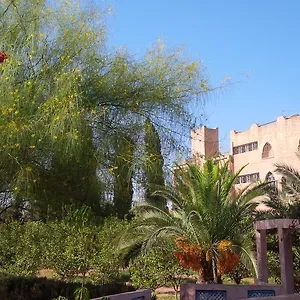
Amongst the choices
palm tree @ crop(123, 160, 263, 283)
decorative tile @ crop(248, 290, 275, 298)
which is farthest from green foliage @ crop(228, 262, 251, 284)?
decorative tile @ crop(248, 290, 275, 298)

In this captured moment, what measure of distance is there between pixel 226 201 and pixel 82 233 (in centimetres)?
508

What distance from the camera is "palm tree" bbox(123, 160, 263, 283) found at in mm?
11281

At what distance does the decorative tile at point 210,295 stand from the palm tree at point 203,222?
5.86 ft

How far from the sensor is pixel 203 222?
37.0 ft

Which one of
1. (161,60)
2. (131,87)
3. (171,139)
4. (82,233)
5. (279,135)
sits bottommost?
(82,233)

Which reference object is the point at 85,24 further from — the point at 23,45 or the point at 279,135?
the point at 279,135

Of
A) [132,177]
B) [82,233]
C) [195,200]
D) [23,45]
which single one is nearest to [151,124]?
[132,177]

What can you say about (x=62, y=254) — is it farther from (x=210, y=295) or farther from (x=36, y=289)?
(x=210, y=295)

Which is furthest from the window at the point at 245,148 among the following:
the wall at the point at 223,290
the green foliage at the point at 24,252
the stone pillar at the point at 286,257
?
the wall at the point at 223,290

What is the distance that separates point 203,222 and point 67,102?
18.6 ft

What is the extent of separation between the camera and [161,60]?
27.3 feet

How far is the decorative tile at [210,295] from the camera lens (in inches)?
359

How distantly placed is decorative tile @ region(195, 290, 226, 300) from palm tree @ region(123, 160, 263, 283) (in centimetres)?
178

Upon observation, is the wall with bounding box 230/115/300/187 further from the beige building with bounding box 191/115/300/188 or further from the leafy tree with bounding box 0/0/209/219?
the leafy tree with bounding box 0/0/209/219
